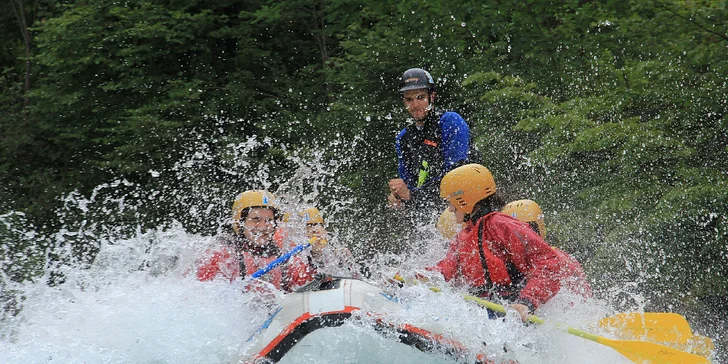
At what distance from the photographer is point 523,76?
934 cm

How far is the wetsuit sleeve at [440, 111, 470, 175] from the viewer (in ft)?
19.5

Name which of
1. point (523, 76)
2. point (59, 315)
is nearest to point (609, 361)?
point (59, 315)

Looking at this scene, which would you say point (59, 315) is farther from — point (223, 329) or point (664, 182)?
point (664, 182)

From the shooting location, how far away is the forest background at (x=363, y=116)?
23.6 ft

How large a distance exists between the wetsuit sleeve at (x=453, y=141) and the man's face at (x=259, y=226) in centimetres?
134

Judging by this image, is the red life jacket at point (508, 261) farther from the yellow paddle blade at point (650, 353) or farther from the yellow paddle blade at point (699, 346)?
the yellow paddle blade at point (699, 346)

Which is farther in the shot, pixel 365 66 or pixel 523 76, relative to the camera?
pixel 365 66

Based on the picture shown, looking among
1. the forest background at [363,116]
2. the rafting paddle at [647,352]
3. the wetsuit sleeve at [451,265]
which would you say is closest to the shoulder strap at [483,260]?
the wetsuit sleeve at [451,265]

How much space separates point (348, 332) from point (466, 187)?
3.66ft

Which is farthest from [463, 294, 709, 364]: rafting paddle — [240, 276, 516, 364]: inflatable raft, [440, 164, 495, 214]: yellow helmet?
[440, 164, 495, 214]: yellow helmet

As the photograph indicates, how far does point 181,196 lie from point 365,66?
3.91m

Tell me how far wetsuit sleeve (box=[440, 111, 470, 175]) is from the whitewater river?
1.14m

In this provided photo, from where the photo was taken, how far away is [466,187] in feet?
16.0

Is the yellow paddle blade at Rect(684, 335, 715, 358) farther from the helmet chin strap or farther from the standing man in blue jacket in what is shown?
the helmet chin strap
